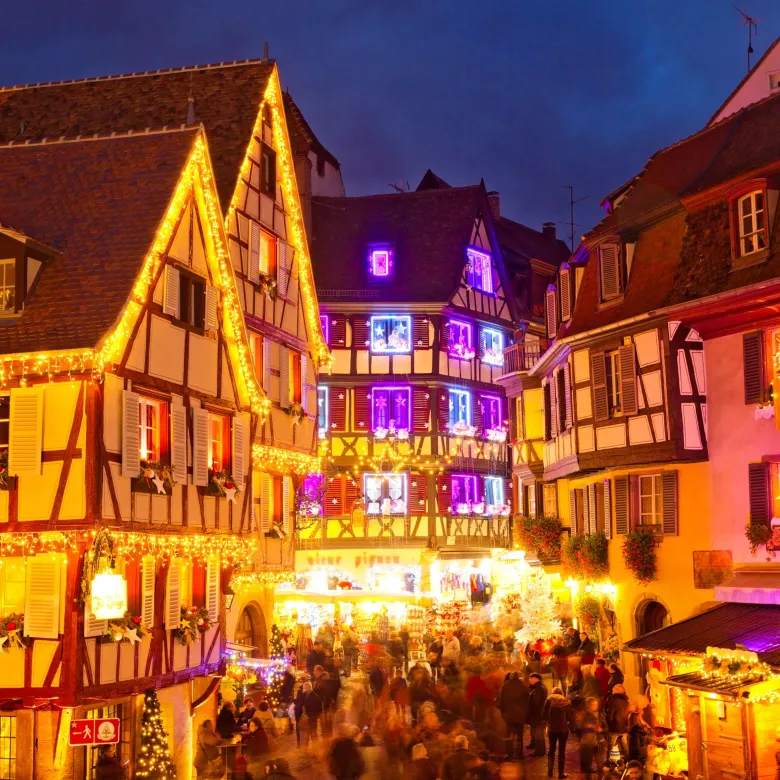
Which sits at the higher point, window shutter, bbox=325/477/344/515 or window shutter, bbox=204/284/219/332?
window shutter, bbox=204/284/219/332

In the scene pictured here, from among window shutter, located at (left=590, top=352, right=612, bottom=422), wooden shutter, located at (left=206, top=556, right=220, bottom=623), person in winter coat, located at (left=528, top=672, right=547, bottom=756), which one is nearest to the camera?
person in winter coat, located at (left=528, top=672, right=547, bottom=756)

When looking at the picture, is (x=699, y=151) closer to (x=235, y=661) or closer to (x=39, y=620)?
(x=235, y=661)

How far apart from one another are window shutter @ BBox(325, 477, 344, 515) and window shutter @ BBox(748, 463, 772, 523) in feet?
81.7

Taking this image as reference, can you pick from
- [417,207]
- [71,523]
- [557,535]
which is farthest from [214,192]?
[417,207]

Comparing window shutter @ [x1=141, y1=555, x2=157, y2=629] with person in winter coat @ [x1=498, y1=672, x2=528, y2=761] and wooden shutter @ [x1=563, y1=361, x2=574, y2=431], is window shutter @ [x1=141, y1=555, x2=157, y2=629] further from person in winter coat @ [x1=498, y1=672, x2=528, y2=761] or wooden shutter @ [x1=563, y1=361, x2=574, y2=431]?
wooden shutter @ [x1=563, y1=361, x2=574, y2=431]

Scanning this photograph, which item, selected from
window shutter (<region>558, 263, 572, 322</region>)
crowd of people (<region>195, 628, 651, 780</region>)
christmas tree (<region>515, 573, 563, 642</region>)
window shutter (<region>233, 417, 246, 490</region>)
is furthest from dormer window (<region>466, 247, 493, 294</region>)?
window shutter (<region>233, 417, 246, 490</region>)

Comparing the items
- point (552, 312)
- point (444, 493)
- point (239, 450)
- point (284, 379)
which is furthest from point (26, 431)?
point (444, 493)

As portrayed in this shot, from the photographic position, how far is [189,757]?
21750 mm

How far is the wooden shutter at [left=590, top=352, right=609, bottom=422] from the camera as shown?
1100 inches

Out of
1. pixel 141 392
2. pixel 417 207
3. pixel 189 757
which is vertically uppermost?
pixel 417 207

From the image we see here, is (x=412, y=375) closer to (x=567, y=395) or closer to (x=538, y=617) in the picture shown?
(x=538, y=617)

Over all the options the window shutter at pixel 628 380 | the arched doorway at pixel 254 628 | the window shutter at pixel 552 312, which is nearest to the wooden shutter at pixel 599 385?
the window shutter at pixel 628 380

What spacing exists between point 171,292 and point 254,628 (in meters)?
12.4

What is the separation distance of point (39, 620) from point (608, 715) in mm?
9549
